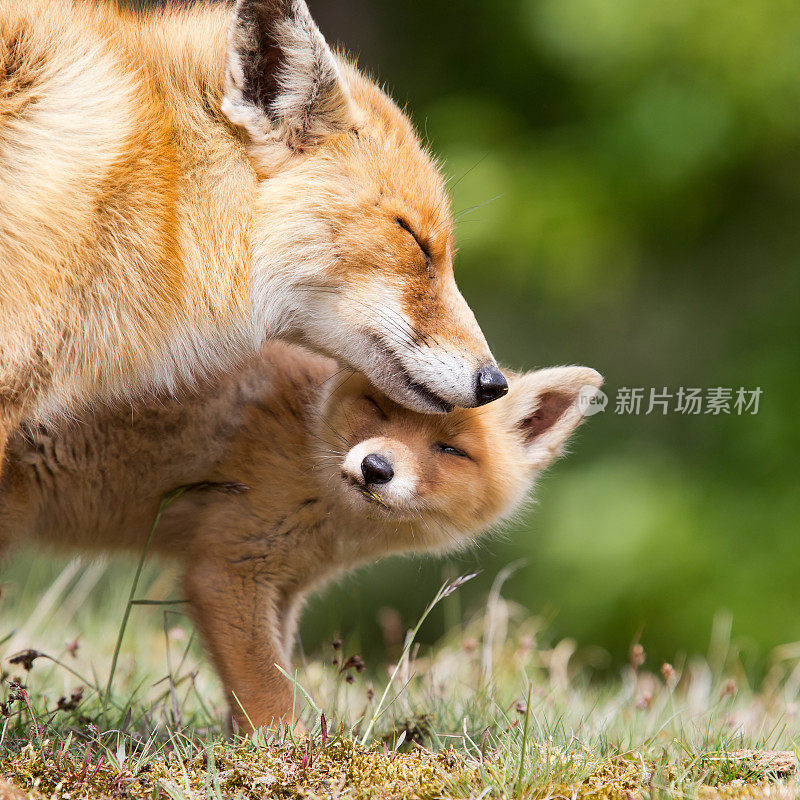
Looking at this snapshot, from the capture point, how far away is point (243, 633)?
3.75 meters

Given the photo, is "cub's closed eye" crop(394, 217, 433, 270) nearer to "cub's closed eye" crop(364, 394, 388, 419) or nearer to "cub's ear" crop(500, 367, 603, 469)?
"cub's closed eye" crop(364, 394, 388, 419)

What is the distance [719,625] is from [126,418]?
4.51 meters

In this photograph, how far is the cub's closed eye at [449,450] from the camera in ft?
12.8

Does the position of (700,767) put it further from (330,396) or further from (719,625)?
(719,625)

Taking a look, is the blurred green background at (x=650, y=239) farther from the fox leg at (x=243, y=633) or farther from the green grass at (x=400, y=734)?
the fox leg at (x=243, y=633)

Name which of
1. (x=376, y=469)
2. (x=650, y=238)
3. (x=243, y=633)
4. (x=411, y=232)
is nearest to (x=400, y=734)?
(x=243, y=633)

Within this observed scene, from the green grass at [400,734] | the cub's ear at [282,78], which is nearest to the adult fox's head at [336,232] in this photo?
the cub's ear at [282,78]

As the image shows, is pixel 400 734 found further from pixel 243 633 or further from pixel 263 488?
pixel 263 488

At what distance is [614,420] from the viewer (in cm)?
926

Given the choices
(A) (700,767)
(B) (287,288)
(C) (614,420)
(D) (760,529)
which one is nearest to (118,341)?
(B) (287,288)

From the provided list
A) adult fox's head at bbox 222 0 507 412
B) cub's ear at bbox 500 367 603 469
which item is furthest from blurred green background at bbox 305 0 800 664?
adult fox's head at bbox 222 0 507 412

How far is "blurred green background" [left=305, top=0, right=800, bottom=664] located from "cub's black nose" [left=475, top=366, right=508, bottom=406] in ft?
10.9

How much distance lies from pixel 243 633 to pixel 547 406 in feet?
5.69

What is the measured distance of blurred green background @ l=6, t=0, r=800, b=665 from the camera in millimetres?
7074
